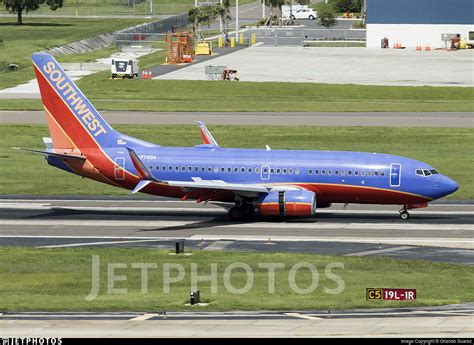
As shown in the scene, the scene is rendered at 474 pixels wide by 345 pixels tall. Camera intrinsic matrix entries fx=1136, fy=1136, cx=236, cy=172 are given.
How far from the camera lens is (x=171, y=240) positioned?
6097 cm

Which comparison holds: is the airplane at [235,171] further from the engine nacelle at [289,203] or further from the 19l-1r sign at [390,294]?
the 19l-1r sign at [390,294]

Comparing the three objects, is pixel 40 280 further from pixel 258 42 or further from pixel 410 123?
pixel 258 42

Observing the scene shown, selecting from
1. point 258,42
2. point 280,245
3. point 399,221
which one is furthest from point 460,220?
point 258,42

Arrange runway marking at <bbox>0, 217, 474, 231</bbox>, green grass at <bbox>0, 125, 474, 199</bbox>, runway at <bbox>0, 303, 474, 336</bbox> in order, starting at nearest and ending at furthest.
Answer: runway at <bbox>0, 303, 474, 336</bbox> → runway marking at <bbox>0, 217, 474, 231</bbox> → green grass at <bbox>0, 125, 474, 199</bbox>

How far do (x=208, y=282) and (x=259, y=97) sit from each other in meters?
76.9

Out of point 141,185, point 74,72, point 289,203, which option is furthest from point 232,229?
point 74,72

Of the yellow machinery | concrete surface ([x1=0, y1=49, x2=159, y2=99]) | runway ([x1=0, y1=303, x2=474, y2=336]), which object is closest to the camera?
runway ([x1=0, y1=303, x2=474, y2=336])

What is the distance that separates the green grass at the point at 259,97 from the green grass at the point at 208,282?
198 ft

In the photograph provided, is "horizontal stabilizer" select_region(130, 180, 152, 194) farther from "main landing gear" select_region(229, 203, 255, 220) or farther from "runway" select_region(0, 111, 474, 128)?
"runway" select_region(0, 111, 474, 128)

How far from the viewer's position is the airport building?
600ft

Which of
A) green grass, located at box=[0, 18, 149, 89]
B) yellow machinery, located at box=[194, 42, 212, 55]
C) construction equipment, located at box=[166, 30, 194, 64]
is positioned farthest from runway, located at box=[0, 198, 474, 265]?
yellow machinery, located at box=[194, 42, 212, 55]

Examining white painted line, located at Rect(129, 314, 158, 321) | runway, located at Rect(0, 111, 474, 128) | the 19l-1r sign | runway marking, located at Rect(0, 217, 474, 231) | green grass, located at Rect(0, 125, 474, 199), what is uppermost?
white painted line, located at Rect(129, 314, 158, 321)

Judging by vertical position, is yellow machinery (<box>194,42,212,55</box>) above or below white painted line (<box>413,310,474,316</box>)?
below

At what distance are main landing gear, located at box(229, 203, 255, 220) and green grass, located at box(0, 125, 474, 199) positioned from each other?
12.6m
